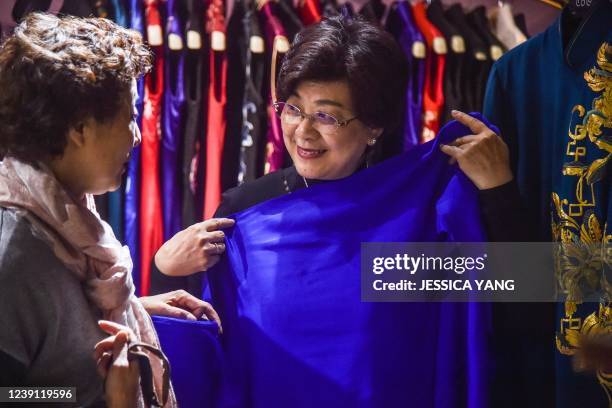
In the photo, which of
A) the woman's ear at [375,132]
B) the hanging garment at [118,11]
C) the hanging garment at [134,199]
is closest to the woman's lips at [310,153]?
the woman's ear at [375,132]

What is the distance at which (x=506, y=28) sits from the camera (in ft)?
6.51

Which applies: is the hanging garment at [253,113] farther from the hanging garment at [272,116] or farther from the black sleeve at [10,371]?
the black sleeve at [10,371]

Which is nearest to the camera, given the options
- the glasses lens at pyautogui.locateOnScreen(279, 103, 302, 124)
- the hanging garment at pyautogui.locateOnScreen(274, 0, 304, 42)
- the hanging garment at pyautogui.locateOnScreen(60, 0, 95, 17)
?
the glasses lens at pyautogui.locateOnScreen(279, 103, 302, 124)

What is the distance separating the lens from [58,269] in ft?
3.59

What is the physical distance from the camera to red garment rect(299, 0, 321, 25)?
76.6 inches

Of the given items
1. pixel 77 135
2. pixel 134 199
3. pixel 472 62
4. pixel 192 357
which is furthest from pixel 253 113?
pixel 77 135

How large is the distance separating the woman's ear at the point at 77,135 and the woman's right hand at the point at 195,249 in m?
0.44

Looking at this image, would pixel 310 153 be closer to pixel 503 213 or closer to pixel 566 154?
pixel 503 213

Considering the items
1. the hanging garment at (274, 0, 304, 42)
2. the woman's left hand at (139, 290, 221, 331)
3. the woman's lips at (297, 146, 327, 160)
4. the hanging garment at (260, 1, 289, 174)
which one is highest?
the hanging garment at (274, 0, 304, 42)

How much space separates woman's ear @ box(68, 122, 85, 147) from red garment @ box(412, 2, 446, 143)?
1.08 m

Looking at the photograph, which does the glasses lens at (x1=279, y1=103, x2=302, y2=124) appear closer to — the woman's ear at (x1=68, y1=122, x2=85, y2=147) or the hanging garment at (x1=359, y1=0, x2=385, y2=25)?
the woman's ear at (x1=68, y1=122, x2=85, y2=147)

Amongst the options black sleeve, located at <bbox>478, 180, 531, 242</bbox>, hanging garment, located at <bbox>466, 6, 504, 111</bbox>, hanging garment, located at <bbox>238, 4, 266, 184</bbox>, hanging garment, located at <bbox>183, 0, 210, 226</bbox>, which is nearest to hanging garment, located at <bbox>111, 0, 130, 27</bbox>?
hanging garment, located at <bbox>183, 0, 210, 226</bbox>

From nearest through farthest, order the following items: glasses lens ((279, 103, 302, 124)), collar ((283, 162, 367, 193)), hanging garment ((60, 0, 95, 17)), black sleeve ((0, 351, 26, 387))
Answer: black sleeve ((0, 351, 26, 387)) < glasses lens ((279, 103, 302, 124)) < collar ((283, 162, 367, 193)) < hanging garment ((60, 0, 95, 17))

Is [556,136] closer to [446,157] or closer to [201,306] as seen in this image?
[446,157]
